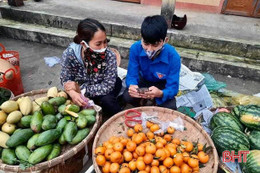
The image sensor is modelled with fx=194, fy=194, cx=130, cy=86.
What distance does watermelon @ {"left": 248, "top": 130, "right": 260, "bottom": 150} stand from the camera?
209 centimetres

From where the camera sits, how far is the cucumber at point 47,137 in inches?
76.5

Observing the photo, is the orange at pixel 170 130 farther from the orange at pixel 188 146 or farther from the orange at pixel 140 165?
the orange at pixel 140 165

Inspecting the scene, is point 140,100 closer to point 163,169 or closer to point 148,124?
point 148,124

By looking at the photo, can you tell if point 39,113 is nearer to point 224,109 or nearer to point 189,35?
point 224,109

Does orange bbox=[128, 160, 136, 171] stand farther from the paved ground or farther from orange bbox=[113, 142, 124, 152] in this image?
the paved ground

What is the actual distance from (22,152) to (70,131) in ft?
1.58

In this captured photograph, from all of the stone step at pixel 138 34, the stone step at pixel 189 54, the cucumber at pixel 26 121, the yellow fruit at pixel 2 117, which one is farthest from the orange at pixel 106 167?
the stone step at pixel 138 34

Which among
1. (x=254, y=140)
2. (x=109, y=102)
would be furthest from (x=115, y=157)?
(x=254, y=140)

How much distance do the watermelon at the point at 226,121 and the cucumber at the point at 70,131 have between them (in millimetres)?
1690

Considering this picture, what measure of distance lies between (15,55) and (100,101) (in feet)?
6.38

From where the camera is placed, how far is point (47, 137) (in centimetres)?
196

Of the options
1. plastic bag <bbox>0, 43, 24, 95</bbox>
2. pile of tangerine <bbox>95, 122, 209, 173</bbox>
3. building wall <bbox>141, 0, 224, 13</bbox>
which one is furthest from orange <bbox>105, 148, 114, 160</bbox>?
building wall <bbox>141, 0, 224, 13</bbox>

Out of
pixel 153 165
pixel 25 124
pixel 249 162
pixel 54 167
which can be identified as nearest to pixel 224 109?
pixel 249 162

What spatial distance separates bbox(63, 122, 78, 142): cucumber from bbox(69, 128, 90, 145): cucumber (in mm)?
33
